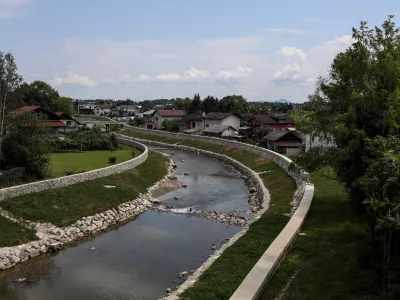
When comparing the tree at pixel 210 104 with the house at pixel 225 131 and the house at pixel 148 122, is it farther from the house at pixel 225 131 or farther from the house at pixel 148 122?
the house at pixel 225 131

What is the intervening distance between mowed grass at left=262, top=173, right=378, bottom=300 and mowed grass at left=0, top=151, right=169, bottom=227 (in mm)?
13189

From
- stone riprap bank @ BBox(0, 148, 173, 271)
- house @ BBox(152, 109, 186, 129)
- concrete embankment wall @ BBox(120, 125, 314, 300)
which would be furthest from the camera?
house @ BBox(152, 109, 186, 129)

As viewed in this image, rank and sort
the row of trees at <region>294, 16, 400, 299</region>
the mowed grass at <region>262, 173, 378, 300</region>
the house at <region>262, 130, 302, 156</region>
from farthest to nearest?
the house at <region>262, 130, 302, 156</region> < the mowed grass at <region>262, 173, 378, 300</region> < the row of trees at <region>294, 16, 400, 299</region>

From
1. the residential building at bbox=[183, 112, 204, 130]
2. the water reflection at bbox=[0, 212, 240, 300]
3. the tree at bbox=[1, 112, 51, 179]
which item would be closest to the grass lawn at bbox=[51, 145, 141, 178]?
the tree at bbox=[1, 112, 51, 179]

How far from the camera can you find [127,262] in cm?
1795

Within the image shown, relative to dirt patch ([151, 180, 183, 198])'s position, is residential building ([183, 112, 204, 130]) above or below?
above

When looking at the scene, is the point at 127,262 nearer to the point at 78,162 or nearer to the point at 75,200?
the point at 75,200

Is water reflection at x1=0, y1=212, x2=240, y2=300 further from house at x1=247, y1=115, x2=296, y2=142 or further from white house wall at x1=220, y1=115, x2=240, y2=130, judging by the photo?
white house wall at x1=220, y1=115, x2=240, y2=130

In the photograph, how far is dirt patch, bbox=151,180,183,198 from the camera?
1297 inches

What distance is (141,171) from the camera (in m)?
37.0

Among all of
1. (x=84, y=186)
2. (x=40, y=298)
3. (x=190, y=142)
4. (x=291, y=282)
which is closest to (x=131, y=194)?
(x=84, y=186)

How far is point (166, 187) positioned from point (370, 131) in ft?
74.0

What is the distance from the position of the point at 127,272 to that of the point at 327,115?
12.7m

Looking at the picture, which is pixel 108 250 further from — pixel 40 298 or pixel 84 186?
pixel 84 186
